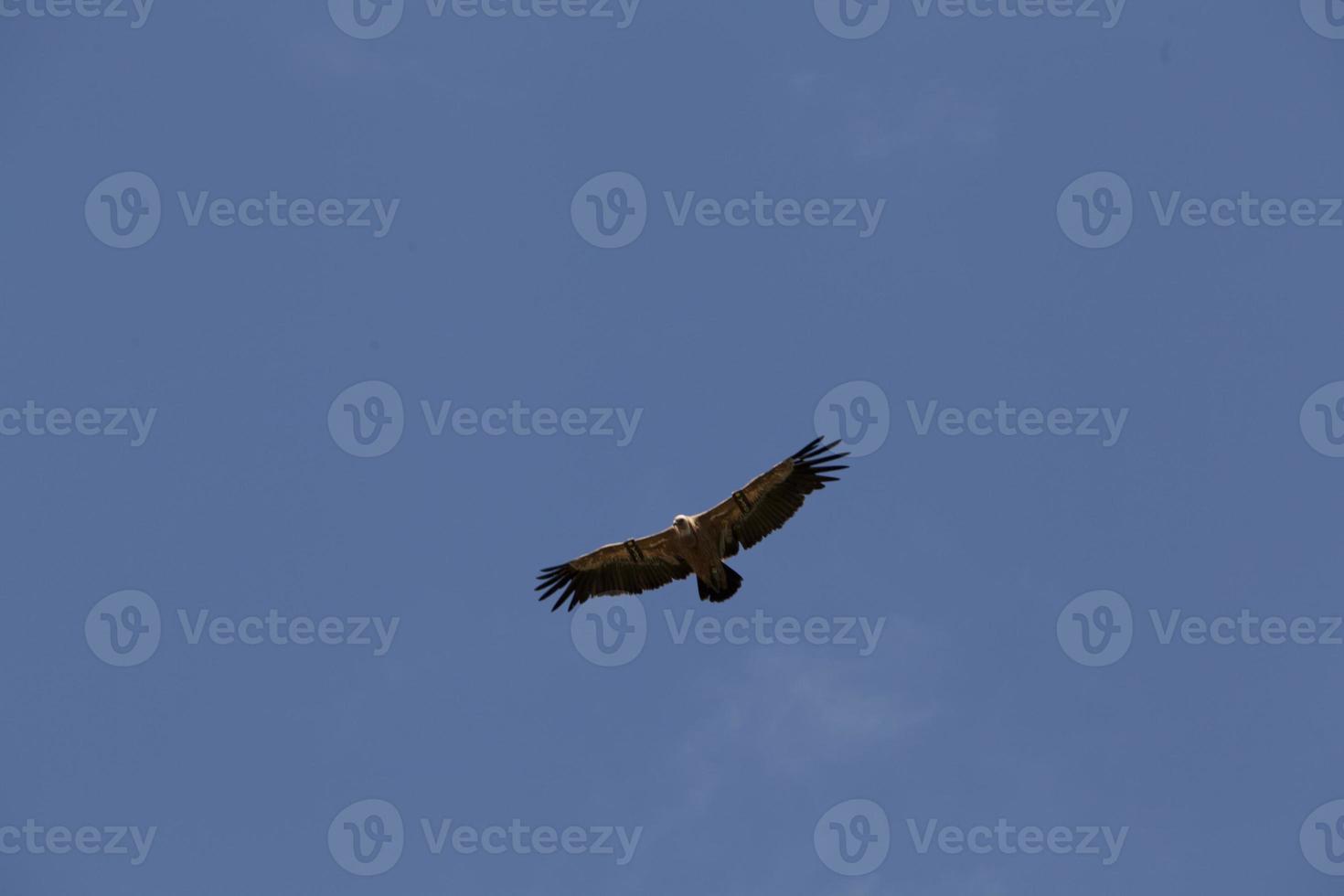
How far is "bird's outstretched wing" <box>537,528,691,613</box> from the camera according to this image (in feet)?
107

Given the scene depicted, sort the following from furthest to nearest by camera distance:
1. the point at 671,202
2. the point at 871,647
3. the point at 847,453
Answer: the point at 671,202 < the point at 871,647 < the point at 847,453

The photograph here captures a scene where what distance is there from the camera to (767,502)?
3175 cm

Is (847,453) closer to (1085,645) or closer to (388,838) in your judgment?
(1085,645)

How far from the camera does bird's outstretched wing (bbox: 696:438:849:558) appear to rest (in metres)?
31.5

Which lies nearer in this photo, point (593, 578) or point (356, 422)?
point (593, 578)

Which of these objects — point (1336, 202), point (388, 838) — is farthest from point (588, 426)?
point (1336, 202)

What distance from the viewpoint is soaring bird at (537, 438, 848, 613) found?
3155 cm

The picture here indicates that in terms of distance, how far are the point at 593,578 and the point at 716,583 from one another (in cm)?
258

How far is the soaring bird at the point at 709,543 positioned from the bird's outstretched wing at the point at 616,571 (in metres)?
0.02

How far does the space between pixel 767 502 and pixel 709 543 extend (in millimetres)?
1339

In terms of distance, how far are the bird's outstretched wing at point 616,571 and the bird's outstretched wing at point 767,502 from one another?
1082 millimetres

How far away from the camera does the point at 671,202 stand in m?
36.2

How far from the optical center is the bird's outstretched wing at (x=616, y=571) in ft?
107

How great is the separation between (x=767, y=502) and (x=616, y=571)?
3.39 m
